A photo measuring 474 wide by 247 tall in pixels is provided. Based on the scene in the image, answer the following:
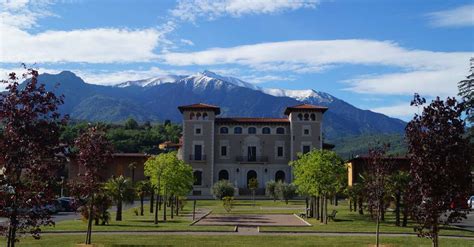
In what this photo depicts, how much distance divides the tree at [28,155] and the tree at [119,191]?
19.5 metres

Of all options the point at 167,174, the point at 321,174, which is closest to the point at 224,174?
the point at 167,174

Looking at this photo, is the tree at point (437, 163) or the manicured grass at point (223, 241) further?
the manicured grass at point (223, 241)

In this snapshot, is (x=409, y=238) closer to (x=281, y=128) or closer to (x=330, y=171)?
(x=330, y=171)

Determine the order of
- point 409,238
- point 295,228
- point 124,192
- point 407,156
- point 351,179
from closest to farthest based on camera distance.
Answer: point 407,156
point 409,238
point 295,228
point 124,192
point 351,179

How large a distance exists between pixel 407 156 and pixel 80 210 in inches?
486

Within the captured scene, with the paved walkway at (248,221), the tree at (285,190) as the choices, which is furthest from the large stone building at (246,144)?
the paved walkway at (248,221)

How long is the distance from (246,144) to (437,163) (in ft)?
204

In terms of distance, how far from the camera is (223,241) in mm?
21219

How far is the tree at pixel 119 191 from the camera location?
32.5 metres

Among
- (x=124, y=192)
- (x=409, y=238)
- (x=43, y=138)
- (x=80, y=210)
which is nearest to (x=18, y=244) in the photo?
(x=80, y=210)

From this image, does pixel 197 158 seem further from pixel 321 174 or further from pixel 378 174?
pixel 378 174

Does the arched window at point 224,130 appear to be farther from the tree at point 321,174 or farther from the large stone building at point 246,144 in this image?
the tree at point 321,174

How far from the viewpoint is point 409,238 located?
918 inches

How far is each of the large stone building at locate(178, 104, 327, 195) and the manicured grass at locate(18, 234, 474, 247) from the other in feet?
170
